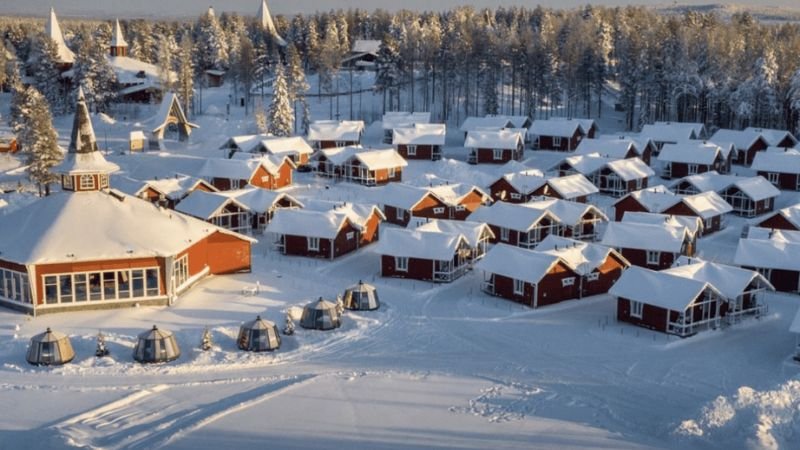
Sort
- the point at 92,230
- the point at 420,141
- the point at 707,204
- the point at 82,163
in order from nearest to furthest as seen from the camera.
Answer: the point at 92,230
the point at 82,163
the point at 707,204
the point at 420,141

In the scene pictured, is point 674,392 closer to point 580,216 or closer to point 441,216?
point 580,216

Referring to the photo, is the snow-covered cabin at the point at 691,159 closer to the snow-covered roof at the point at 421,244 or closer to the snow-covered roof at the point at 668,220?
the snow-covered roof at the point at 668,220

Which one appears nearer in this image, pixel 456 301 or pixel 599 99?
pixel 456 301

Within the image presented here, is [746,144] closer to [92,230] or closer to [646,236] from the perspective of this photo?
[646,236]

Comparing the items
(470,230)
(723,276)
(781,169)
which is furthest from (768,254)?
(781,169)

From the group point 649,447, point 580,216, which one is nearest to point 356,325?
point 649,447

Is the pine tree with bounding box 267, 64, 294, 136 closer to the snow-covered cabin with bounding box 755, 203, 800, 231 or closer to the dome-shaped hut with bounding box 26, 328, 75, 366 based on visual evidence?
the snow-covered cabin with bounding box 755, 203, 800, 231
